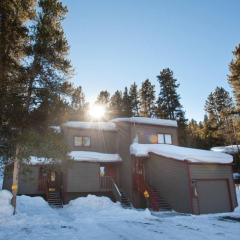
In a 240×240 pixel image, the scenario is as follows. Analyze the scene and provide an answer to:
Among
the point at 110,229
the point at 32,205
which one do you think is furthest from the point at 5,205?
the point at 110,229

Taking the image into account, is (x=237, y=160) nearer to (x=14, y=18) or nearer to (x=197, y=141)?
(x=197, y=141)

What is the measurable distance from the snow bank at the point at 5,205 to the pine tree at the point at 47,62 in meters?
4.98

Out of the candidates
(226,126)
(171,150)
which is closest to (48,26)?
(171,150)

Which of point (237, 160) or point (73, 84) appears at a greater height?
point (73, 84)

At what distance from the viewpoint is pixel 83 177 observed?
2338cm

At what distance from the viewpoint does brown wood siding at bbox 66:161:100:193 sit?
23.0m

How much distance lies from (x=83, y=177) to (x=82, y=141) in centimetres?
364

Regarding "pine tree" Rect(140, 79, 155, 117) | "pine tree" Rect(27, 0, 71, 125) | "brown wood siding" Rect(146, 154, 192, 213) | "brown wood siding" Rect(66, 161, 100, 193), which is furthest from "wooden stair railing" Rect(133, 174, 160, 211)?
"pine tree" Rect(140, 79, 155, 117)

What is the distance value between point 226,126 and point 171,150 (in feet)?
112

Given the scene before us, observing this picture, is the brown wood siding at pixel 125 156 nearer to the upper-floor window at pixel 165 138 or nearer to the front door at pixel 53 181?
the upper-floor window at pixel 165 138

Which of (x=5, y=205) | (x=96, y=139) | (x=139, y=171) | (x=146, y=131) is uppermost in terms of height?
(x=146, y=131)

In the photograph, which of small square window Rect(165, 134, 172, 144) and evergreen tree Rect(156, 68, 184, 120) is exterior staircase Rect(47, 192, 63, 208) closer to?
small square window Rect(165, 134, 172, 144)

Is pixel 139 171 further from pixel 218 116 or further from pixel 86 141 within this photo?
pixel 218 116

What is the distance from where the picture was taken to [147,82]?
51.3 metres
